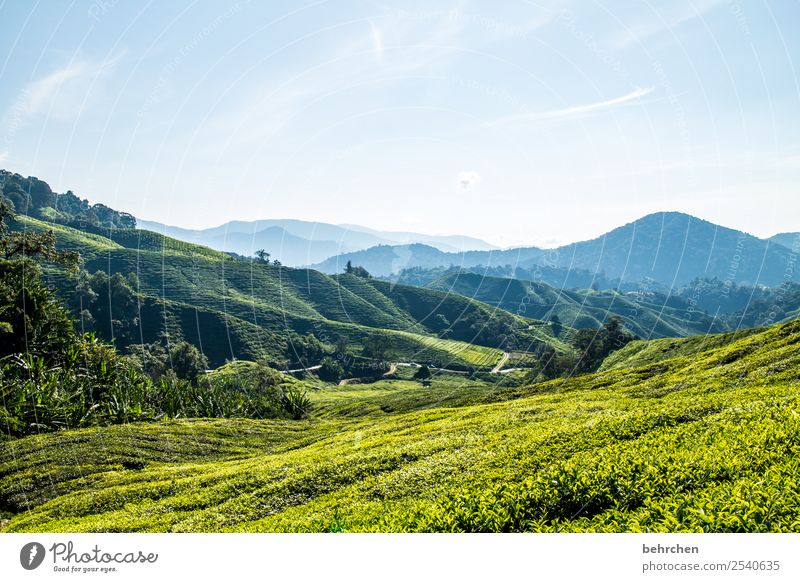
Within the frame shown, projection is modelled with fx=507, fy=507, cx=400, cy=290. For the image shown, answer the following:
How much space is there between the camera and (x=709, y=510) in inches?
325

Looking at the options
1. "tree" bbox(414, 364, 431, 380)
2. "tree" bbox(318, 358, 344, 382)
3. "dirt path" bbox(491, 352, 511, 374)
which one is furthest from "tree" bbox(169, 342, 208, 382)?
"dirt path" bbox(491, 352, 511, 374)

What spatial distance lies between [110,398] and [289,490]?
125ft

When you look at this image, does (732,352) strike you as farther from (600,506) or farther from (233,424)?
(233,424)

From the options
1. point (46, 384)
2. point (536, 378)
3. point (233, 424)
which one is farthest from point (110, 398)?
point (536, 378)

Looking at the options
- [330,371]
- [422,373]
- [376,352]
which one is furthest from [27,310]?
[376,352]

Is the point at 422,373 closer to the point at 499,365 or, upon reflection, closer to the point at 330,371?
the point at 499,365

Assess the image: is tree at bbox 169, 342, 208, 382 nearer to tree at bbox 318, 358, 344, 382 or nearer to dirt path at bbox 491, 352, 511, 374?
tree at bbox 318, 358, 344, 382

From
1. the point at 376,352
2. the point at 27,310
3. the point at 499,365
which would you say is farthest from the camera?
the point at 376,352

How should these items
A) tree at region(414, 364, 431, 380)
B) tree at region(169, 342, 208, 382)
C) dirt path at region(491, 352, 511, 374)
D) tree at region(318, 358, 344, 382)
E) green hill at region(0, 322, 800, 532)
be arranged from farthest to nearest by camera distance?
1. dirt path at region(491, 352, 511, 374)
2. tree at region(414, 364, 431, 380)
3. tree at region(318, 358, 344, 382)
4. tree at region(169, 342, 208, 382)
5. green hill at region(0, 322, 800, 532)

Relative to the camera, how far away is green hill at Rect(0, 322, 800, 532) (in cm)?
935

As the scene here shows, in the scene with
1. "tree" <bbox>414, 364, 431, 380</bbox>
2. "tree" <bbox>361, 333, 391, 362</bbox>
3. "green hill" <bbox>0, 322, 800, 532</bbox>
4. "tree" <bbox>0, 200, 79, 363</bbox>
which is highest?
"tree" <bbox>0, 200, 79, 363</bbox>

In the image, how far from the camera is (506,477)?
12.9 metres

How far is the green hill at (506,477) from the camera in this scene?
9.35 meters

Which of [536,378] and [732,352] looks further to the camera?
[536,378]
